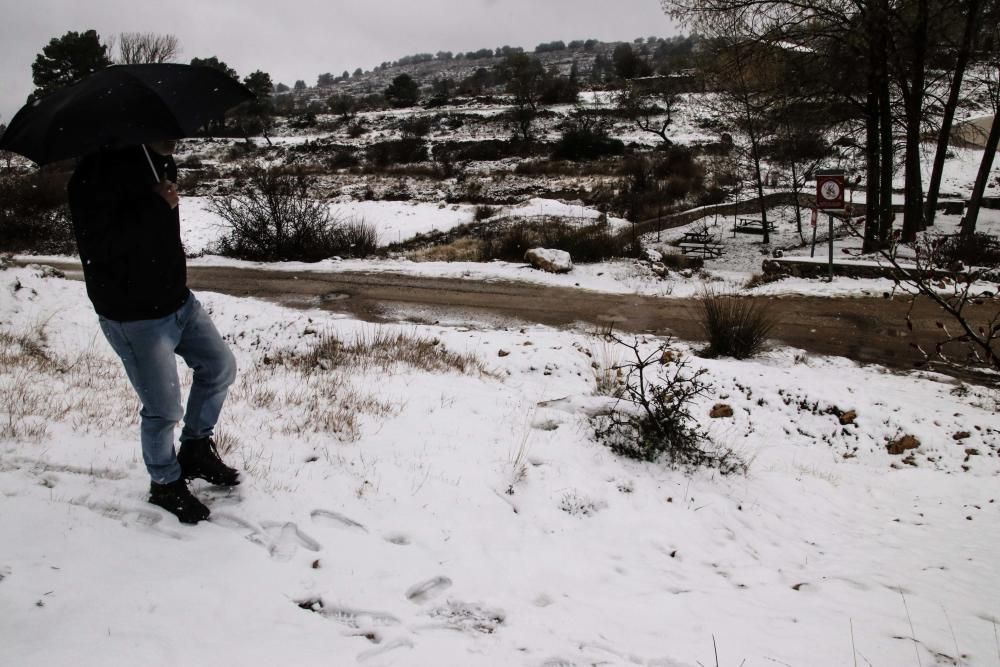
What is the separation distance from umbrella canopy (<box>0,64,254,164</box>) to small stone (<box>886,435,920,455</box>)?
281 inches

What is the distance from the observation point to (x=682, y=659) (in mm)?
2674

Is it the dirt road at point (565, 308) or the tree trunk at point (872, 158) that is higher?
the tree trunk at point (872, 158)

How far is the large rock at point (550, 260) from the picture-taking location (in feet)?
44.4

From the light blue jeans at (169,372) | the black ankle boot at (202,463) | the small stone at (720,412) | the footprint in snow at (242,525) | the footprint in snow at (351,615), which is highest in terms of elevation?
the light blue jeans at (169,372)

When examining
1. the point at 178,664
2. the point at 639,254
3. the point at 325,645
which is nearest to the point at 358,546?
the point at 325,645

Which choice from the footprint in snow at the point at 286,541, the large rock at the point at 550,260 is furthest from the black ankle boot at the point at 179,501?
the large rock at the point at 550,260

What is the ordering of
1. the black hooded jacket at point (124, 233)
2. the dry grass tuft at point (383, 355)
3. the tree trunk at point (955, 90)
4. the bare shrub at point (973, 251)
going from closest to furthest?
the black hooded jacket at point (124, 233) → the dry grass tuft at point (383, 355) → the bare shrub at point (973, 251) → the tree trunk at point (955, 90)

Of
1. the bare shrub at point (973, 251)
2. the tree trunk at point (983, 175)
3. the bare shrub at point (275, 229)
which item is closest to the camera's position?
the bare shrub at point (973, 251)

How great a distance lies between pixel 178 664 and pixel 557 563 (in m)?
2.04

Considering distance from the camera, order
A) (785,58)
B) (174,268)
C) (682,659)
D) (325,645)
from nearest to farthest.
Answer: (325,645) → (682,659) → (174,268) → (785,58)

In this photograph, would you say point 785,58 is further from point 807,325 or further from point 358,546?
point 358,546

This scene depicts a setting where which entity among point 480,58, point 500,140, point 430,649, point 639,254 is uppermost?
point 480,58

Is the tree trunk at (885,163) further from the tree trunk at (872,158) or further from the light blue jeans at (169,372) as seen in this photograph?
the light blue jeans at (169,372)

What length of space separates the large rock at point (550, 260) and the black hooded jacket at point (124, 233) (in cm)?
1112
